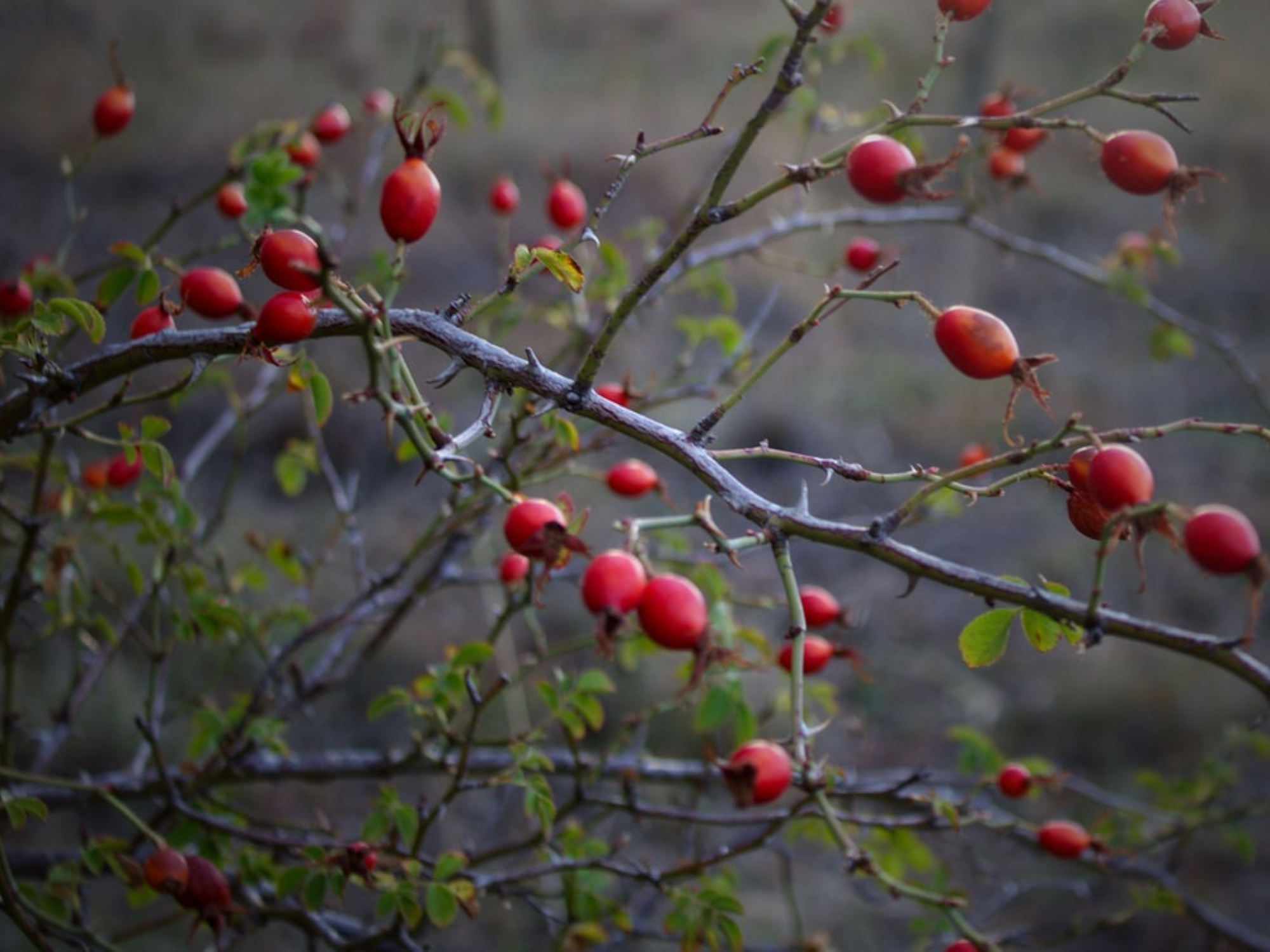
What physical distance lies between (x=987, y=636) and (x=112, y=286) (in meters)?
0.94

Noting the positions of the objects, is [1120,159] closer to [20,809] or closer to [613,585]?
[613,585]

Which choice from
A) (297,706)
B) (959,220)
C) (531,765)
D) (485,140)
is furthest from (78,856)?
(485,140)

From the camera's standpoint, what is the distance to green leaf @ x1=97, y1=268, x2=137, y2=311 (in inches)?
42.4

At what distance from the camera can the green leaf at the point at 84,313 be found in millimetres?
855

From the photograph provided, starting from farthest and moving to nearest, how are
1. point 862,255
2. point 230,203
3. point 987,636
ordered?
point 862,255 < point 230,203 < point 987,636

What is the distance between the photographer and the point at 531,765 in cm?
106

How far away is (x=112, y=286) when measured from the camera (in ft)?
3.60

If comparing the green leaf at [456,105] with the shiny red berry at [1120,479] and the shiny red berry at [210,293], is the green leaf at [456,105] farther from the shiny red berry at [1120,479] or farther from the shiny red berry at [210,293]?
the shiny red berry at [1120,479]

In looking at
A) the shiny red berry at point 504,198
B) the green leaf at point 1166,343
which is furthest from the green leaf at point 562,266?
the green leaf at point 1166,343

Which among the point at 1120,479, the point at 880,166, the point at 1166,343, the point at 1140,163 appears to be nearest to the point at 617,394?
the point at 880,166

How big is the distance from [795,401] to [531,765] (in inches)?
187

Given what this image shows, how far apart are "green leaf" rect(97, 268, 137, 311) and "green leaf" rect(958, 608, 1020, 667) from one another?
35.4 inches

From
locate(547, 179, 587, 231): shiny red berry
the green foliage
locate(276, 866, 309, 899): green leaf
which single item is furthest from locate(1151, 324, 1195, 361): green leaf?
locate(276, 866, 309, 899): green leaf

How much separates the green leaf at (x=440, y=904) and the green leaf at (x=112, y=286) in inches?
27.0
